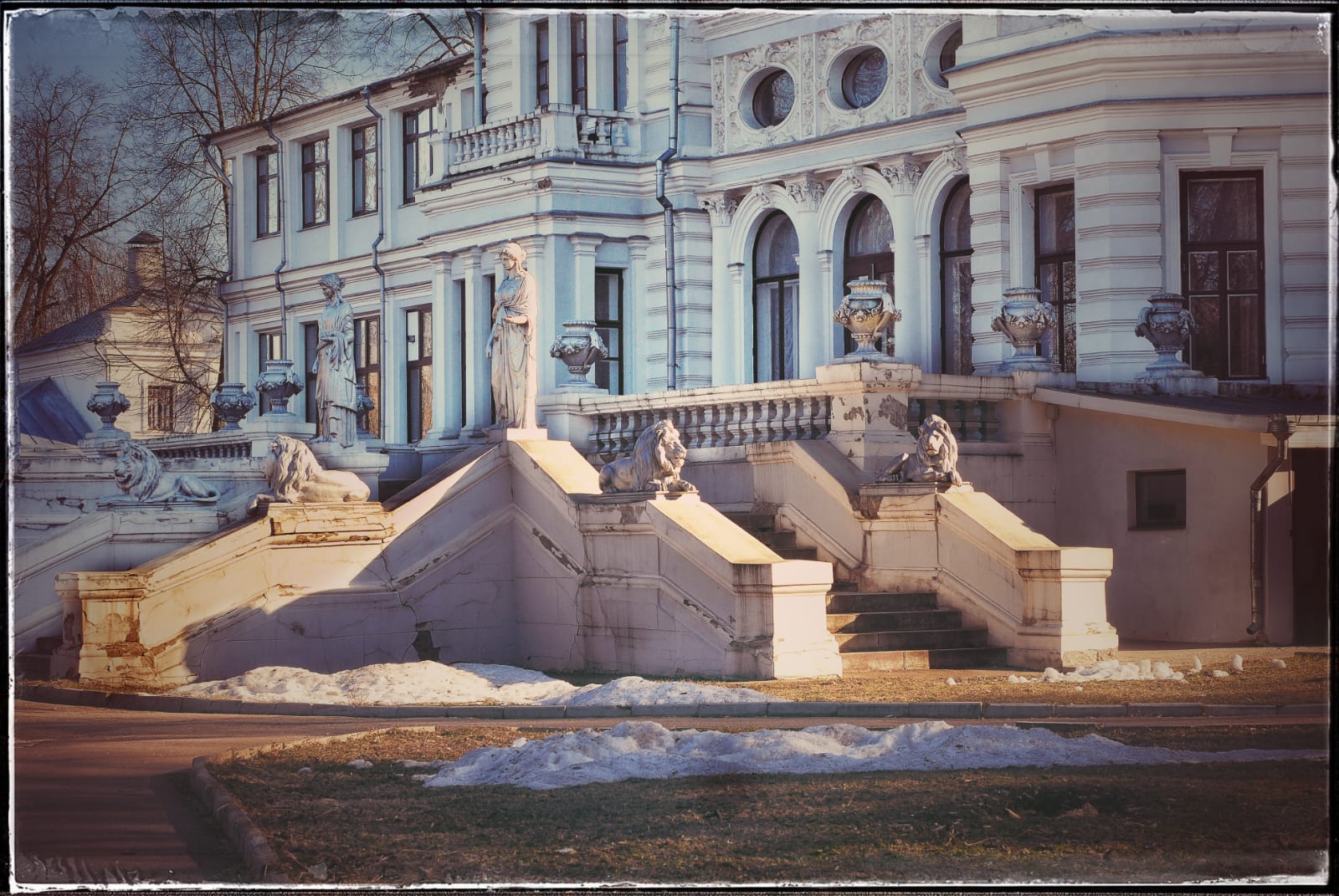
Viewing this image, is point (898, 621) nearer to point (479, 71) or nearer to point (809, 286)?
point (809, 286)

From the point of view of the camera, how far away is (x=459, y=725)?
15711 millimetres

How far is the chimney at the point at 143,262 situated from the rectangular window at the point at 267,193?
158 inches

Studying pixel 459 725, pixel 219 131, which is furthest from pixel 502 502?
pixel 219 131

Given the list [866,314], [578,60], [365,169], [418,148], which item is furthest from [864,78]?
[365,169]

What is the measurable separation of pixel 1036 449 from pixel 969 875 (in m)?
12.4

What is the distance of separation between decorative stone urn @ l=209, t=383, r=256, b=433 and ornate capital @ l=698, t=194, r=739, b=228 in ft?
24.4

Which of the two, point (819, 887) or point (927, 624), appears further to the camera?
point (927, 624)

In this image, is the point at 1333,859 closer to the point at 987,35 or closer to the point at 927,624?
the point at 927,624

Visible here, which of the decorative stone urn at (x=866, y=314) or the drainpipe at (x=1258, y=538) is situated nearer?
the drainpipe at (x=1258, y=538)

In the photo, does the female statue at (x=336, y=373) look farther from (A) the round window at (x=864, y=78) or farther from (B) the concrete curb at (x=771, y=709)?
(A) the round window at (x=864, y=78)

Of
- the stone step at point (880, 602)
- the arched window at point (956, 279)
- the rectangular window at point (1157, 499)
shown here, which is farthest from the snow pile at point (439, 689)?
the arched window at point (956, 279)

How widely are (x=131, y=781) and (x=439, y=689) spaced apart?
5118mm

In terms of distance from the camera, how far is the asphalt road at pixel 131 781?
11.2 metres

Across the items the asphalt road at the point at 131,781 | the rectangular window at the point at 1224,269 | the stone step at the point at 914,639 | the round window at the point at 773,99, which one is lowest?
the asphalt road at the point at 131,781
